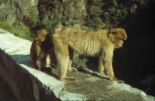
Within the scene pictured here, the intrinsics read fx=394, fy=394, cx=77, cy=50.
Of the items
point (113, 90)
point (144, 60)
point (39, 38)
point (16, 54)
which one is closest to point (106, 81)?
point (113, 90)

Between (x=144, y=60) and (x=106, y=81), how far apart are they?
1041 cm

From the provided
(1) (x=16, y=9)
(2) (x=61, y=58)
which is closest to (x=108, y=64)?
(2) (x=61, y=58)

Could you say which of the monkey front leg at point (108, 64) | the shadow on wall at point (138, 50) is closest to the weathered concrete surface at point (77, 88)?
the monkey front leg at point (108, 64)

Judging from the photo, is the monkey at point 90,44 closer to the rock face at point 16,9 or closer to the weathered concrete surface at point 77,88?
the weathered concrete surface at point 77,88

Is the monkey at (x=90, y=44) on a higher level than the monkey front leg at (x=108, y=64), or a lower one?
higher

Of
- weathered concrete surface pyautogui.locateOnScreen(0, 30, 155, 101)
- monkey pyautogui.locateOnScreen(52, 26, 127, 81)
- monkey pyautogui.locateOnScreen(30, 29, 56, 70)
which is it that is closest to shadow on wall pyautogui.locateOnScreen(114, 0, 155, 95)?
monkey pyautogui.locateOnScreen(52, 26, 127, 81)

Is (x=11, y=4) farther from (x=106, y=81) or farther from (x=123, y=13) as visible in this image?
(x=106, y=81)

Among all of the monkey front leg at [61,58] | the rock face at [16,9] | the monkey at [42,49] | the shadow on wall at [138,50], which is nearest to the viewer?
the monkey front leg at [61,58]

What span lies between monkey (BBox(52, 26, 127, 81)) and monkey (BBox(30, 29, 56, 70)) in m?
0.19

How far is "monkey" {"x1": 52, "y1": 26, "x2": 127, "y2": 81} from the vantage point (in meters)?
5.35

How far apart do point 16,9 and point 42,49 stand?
8.77m

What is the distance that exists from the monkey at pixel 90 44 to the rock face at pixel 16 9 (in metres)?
7.72

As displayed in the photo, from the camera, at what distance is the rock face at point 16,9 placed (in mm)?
13414

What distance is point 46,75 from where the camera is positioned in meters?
5.24
